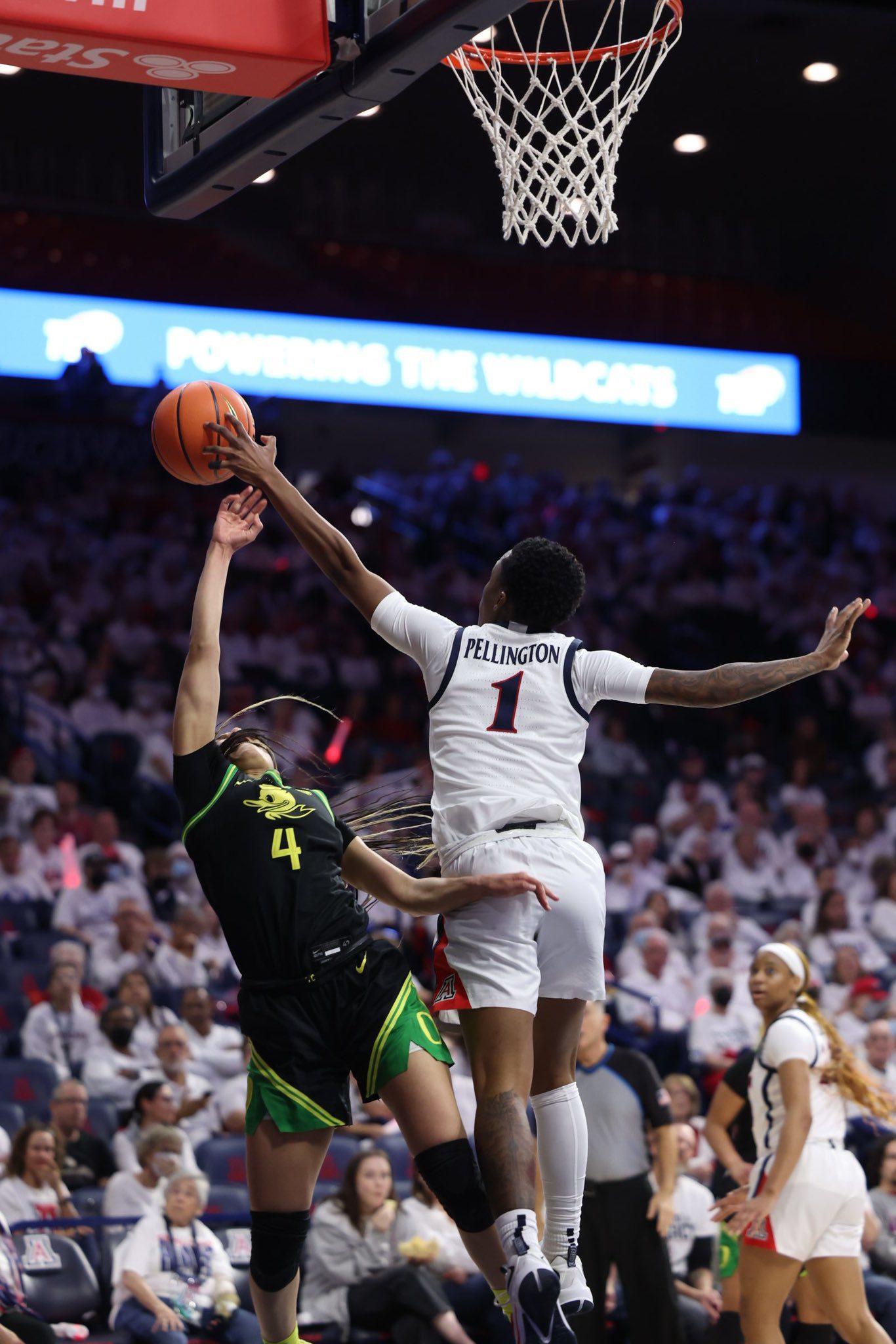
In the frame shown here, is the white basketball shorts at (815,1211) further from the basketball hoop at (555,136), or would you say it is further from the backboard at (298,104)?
the backboard at (298,104)

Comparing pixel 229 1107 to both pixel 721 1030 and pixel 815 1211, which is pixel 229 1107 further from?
pixel 815 1211

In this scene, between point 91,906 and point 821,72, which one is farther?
point 821,72

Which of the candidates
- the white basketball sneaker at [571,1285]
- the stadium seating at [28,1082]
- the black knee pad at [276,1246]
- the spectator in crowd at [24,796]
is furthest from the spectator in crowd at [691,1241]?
the spectator in crowd at [24,796]

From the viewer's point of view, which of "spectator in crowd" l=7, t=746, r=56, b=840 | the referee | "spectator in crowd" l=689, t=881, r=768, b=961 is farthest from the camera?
"spectator in crowd" l=689, t=881, r=768, b=961

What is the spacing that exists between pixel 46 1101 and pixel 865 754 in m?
10.4

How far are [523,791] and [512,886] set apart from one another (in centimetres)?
35

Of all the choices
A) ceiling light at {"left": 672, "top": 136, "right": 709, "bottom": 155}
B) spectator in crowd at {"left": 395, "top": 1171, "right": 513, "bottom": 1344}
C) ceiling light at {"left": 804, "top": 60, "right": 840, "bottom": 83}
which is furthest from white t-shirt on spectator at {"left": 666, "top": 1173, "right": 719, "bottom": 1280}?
ceiling light at {"left": 672, "top": 136, "right": 709, "bottom": 155}

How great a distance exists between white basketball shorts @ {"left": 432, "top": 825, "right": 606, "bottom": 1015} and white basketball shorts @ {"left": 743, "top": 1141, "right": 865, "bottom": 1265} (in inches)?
→ 111

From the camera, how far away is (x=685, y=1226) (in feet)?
31.2

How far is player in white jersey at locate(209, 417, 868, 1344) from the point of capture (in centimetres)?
466

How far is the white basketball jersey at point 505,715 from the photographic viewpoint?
480cm

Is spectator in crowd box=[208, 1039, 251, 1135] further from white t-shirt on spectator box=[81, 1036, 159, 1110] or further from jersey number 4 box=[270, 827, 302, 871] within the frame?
jersey number 4 box=[270, 827, 302, 871]

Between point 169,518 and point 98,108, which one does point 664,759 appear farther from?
point 98,108

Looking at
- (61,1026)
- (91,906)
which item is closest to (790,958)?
(61,1026)
